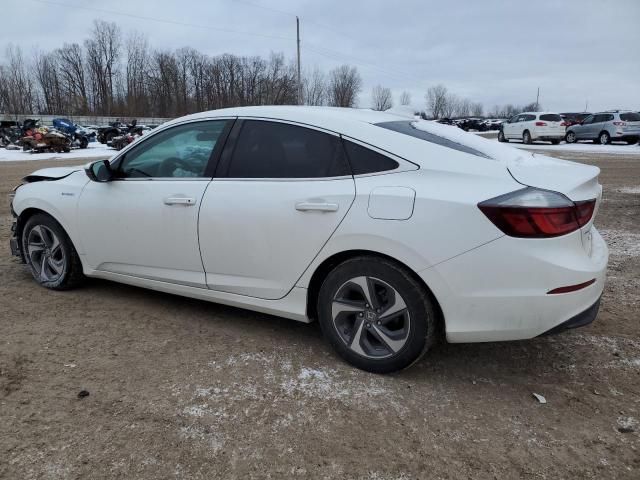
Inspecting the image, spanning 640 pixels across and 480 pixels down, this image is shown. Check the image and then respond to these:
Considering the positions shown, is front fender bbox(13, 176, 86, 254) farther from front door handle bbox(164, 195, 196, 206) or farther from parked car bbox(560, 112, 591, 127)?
parked car bbox(560, 112, 591, 127)

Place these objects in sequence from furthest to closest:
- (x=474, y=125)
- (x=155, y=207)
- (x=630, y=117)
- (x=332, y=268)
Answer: (x=474, y=125) < (x=630, y=117) < (x=155, y=207) < (x=332, y=268)

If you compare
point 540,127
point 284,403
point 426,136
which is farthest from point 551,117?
point 284,403

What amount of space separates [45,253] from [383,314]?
10.5ft

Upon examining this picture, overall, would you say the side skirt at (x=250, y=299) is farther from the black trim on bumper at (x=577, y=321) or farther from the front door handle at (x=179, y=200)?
the black trim on bumper at (x=577, y=321)

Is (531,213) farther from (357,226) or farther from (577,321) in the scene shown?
(357,226)

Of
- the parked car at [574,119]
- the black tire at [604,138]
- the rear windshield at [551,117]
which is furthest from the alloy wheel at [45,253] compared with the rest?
the parked car at [574,119]

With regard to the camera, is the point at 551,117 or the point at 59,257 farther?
the point at 551,117

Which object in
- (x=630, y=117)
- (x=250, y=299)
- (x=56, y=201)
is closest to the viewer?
(x=250, y=299)

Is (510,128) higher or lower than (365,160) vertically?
lower

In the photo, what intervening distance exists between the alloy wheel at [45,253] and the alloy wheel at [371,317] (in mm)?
2652

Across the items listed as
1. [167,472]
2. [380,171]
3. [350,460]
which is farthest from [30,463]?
[380,171]

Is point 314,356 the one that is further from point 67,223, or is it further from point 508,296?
point 67,223

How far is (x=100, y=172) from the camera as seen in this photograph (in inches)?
158

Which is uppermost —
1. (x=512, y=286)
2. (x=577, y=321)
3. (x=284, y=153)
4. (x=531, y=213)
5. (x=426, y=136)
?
(x=426, y=136)
